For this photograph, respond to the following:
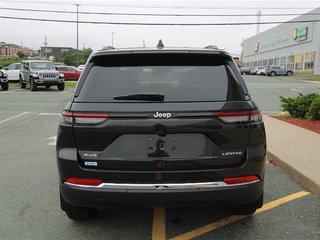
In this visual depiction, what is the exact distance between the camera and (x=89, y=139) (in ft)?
11.0

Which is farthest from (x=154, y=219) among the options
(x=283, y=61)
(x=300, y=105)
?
(x=283, y=61)

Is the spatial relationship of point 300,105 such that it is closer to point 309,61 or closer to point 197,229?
point 197,229

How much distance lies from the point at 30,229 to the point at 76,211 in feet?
1.64

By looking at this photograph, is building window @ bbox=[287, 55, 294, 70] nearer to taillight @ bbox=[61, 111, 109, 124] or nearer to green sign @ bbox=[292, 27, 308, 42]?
green sign @ bbox=[292, 27, 308, 42]

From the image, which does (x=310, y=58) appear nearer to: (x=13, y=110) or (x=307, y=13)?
(x=307, y=13)

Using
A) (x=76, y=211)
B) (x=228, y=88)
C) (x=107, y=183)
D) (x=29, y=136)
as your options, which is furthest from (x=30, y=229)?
(x=29, y=136)

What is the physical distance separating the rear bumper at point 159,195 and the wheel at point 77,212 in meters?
0.50

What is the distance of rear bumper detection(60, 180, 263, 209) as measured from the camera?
3318 mm

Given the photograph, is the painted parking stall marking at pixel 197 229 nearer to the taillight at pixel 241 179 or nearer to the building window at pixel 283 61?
the taillight at pixel 241 179

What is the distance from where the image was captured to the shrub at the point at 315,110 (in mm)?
A: 10250

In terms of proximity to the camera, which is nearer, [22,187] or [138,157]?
[138,157]

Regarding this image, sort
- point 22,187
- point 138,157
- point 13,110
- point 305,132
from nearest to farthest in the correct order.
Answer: point 138,157 < point 22,187 < point 305,132 < point 13,110

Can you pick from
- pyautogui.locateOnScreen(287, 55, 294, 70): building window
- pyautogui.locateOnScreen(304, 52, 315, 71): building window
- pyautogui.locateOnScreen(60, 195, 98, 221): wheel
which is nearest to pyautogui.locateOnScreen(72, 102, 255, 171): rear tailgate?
pyautogui.locateOnScreen(60, 195, 98, 221): wheel

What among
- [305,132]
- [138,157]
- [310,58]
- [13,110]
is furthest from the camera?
[310,58]
